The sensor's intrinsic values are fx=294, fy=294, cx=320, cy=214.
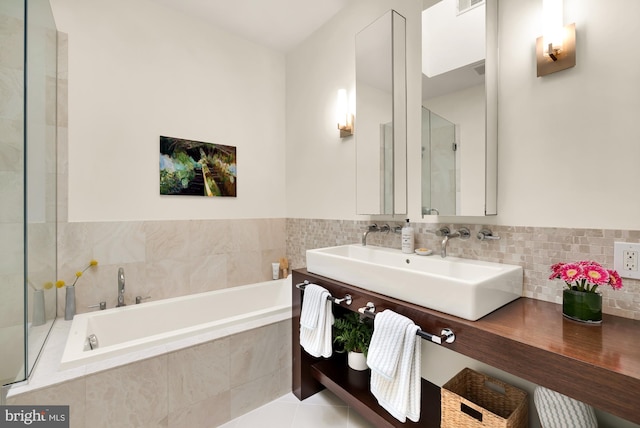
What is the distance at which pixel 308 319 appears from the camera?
1.69 metres

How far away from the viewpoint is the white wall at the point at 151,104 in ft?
6.57

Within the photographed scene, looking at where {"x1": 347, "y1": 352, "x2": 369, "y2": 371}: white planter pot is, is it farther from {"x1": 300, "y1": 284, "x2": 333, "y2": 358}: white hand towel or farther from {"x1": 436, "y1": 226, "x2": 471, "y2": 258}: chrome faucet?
{"x1": 436, "y1": 226, "x2": 471, "y2": 258}: chrome faucet

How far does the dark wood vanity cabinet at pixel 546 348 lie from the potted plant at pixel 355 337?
29 centimetres

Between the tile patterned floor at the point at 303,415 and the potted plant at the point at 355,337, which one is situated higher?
the potted plant at the point at 355,337

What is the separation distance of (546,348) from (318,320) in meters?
1.06

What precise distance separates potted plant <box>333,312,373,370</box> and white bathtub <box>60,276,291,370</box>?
0.38m

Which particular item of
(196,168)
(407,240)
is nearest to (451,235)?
(407,240)

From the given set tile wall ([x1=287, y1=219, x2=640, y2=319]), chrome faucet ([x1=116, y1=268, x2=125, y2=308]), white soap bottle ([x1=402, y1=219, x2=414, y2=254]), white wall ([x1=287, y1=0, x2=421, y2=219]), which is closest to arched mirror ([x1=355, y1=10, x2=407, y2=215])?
white wall ([x1=287, y1=0, x2=421, y2=219])

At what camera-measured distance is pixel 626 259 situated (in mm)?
1105

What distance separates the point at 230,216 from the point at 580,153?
2392mm

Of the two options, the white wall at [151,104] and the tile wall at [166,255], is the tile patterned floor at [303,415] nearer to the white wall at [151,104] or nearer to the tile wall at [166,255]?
the tile wall at [166,255]

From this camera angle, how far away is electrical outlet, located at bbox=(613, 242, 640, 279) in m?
1.09

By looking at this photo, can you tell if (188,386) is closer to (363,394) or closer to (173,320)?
(173,320)

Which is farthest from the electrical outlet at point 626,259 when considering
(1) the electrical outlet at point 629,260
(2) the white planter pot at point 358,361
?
(2) the white planter pot at point 358,361
